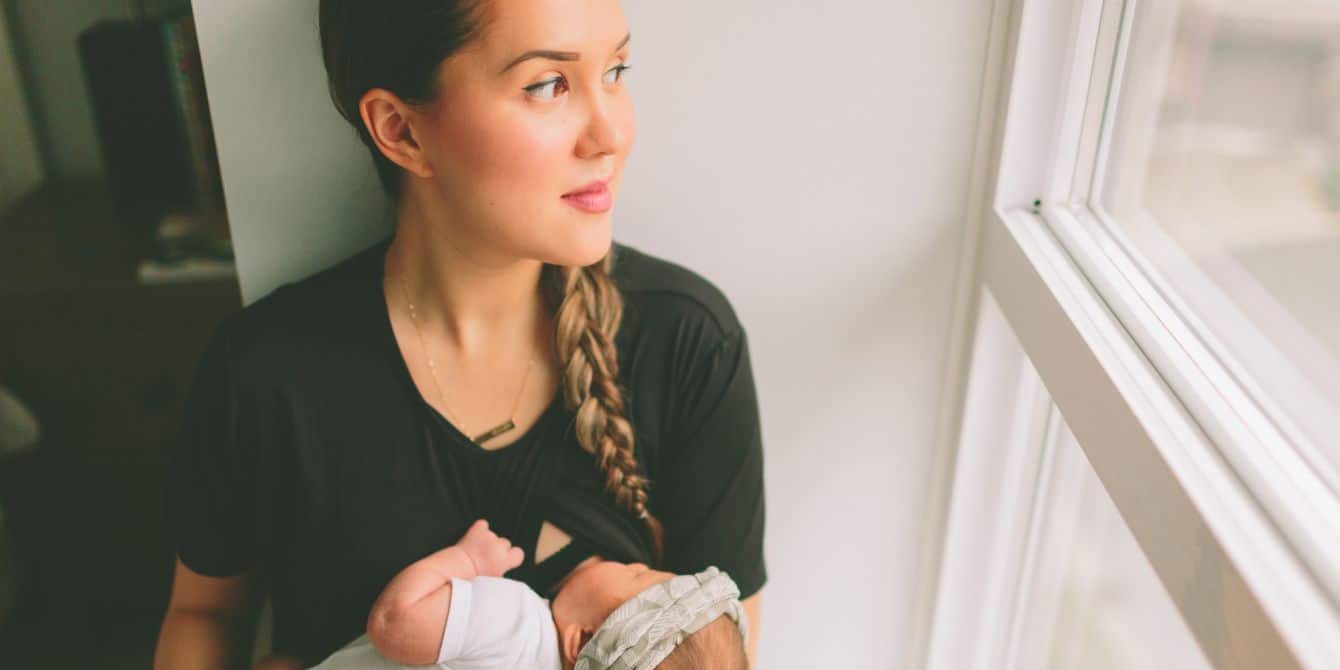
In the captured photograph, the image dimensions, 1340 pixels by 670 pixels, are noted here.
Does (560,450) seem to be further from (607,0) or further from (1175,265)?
(1175,265)

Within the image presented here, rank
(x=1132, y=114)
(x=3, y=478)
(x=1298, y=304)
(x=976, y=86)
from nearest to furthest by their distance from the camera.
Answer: (x=1298, y=304)
(x=1132, y=114)
(x=976, y=86)
(x=3, y=478)

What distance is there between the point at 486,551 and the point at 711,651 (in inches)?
10.4

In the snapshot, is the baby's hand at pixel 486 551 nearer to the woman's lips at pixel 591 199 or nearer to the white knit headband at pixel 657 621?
the white knit headband at pixel 657 621

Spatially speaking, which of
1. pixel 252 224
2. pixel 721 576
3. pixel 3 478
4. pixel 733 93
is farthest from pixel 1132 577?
pixel 3 478

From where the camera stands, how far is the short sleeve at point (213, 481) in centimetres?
109

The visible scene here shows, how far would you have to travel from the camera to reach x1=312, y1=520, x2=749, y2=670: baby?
1044mm

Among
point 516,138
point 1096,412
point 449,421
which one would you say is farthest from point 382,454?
point 1096,412

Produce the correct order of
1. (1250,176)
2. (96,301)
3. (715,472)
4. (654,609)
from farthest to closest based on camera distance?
(96,301)
(715,472)
(654,609)
(1250,176)

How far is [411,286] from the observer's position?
1.15 metres

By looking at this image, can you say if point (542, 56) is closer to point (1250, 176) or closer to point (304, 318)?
point (304, 318)

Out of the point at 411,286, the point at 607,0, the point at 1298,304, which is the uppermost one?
the point at 607,0

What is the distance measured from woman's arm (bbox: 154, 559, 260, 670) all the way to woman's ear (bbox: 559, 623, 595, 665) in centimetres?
42

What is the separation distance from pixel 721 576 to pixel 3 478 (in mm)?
1654

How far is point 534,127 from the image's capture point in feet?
3.03
